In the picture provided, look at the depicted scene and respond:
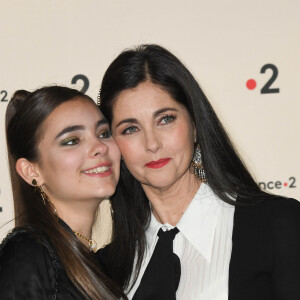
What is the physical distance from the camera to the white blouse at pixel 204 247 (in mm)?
1852

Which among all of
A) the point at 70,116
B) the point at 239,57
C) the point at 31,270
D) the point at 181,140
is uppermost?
the point at 239,57

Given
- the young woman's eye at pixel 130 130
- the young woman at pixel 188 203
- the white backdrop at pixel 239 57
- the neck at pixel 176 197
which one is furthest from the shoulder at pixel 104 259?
the white backdrop at pixel 239 57

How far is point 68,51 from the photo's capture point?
2.92m

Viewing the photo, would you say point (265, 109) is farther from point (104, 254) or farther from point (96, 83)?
point (104, 254)

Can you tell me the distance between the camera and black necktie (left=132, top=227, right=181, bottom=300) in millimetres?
1923

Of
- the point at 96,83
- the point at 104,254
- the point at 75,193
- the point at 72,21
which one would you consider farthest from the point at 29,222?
the point at 72,21

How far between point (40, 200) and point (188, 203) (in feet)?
1.76

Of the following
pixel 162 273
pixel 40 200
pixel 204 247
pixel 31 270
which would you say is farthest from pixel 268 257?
pixel 40 200

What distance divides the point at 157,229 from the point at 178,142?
0.37 meters

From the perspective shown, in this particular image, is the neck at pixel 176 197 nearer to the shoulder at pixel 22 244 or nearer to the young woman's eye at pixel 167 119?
the young woman's eye at pixel 167 119

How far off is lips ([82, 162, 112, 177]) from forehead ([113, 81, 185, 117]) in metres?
0.19

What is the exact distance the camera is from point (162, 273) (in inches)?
78.1

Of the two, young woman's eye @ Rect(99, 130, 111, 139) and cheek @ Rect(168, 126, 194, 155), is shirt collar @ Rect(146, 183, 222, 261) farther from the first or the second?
young woman's eye @ Rect(99, 130, 111, 139)

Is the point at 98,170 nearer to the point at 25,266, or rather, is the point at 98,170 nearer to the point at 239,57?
the point at 25,266
